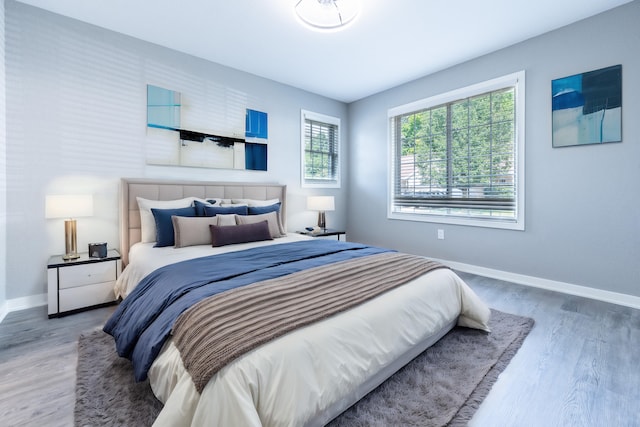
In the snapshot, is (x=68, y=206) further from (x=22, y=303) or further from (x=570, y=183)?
(x=570, y=183)

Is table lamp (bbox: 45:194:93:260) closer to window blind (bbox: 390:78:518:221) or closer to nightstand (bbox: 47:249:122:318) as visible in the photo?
nightstand (bbox: 47:249:122:318)

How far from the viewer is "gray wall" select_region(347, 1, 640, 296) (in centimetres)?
263

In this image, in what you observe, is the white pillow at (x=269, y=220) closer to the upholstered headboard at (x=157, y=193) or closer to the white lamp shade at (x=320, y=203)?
the upholstered headboard at (x=157, y=193)

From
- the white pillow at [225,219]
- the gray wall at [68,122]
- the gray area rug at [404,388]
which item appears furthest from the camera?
the white pillow at [225,219]

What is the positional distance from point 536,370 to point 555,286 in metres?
1.80

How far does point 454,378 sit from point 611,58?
126 inches

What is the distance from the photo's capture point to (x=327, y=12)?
2.59 meters

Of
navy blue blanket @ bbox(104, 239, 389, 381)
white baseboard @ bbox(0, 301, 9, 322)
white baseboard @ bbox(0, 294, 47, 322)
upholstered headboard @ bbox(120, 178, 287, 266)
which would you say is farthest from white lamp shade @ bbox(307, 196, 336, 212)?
white baseboard @ bbox(0, 301, 9, 322)

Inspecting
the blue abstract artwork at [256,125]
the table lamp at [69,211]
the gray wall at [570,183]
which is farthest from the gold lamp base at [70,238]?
the gray wall at [570,183]

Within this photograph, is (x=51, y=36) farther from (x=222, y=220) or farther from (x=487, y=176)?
(x=487, y=176)

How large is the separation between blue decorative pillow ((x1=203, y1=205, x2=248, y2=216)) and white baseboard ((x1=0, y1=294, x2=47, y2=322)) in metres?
1.63

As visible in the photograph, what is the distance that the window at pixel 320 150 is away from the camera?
4617 millimetres

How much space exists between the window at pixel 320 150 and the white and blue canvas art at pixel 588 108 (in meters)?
2.94

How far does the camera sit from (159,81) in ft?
10.7
